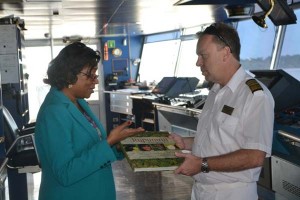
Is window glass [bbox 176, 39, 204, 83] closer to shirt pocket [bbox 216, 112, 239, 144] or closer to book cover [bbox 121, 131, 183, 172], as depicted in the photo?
book cover [bbox 121, 131, 183, 172]

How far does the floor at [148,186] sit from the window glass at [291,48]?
7.84ft

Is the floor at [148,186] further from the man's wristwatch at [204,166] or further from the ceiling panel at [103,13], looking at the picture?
the man's wristwatch at [204,166]

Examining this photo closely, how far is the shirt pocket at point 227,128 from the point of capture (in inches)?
65.6

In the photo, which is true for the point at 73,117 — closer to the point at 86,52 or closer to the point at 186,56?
the point at 86,52

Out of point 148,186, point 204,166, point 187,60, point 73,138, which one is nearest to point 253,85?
point 204,166

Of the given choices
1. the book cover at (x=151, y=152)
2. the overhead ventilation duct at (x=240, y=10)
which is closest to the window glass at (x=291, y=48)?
the overhead ventilation duct at (x=240, y=10)

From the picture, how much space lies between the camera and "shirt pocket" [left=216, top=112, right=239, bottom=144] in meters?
1.67

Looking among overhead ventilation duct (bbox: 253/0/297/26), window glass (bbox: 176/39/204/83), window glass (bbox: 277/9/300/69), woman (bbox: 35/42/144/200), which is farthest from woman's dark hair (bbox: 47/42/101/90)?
window glass (bbox: 176/39/204/83)

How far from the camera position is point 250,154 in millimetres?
1576

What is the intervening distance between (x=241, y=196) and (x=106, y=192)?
664mm

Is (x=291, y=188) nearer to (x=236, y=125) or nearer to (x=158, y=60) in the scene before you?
(x=236, y=125)

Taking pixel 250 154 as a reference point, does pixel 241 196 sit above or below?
below

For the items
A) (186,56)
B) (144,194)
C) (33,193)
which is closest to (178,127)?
(144,194)

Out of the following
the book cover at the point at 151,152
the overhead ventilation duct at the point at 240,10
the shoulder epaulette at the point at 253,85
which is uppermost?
the overhead ventilation duct at the point at 240,10
